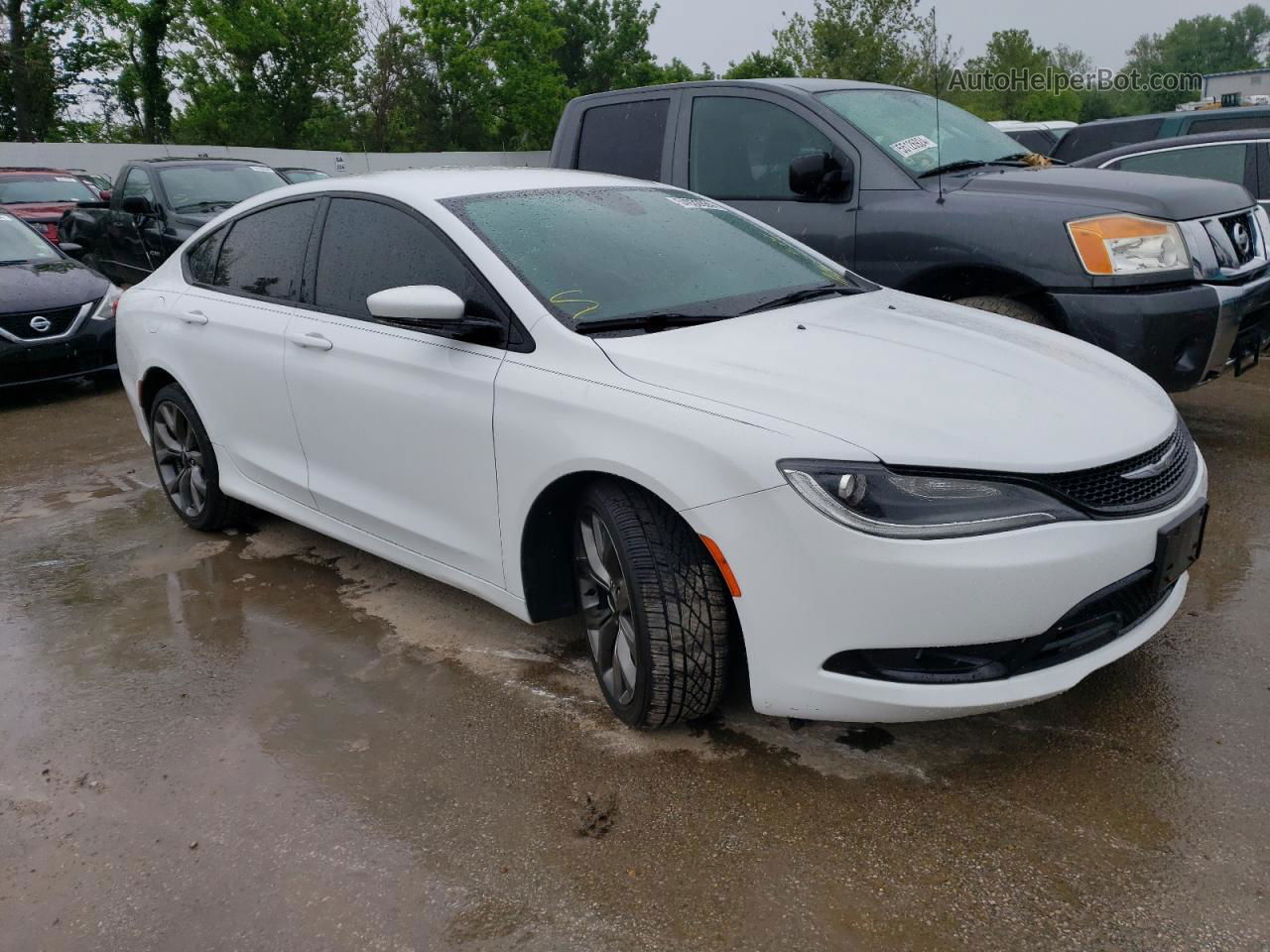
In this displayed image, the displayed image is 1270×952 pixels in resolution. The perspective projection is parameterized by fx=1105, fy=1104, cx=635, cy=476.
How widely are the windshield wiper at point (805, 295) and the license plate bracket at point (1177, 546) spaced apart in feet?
4.35

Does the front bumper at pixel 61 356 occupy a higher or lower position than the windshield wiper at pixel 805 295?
lower

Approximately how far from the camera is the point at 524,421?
3.02 meters

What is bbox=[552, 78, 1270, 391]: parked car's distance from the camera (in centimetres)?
451

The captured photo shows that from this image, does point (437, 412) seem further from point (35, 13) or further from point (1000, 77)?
point (35, 13)

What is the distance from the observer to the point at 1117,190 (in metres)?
4.74

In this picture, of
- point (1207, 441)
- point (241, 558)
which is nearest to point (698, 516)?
point (241, 558)

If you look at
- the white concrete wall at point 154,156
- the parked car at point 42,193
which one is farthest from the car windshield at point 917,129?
the white concrete wall at point 154,156

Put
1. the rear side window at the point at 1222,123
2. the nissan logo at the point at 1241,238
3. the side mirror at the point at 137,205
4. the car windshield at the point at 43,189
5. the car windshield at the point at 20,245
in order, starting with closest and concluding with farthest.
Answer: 1. the nissan logo at the point at 1241,238
2. the rear side window at the point at 1222,123
3. the car windshield at the point at 20,245
4. the side mirror at the point at 137,205
5. the car windshield at the point at 43,189

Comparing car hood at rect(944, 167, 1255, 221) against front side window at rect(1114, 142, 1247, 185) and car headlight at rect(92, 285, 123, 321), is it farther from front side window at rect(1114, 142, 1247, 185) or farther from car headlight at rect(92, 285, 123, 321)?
car headlight at rect(92, 285, 123, 321)

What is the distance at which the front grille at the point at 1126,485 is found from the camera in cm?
253

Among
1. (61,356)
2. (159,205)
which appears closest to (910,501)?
(61,356)

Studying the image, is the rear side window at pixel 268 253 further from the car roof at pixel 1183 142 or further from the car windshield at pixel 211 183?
the car windshield at pixel 211 183

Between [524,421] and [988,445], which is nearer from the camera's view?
[988,445]

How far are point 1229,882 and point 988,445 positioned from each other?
40.9 inches
